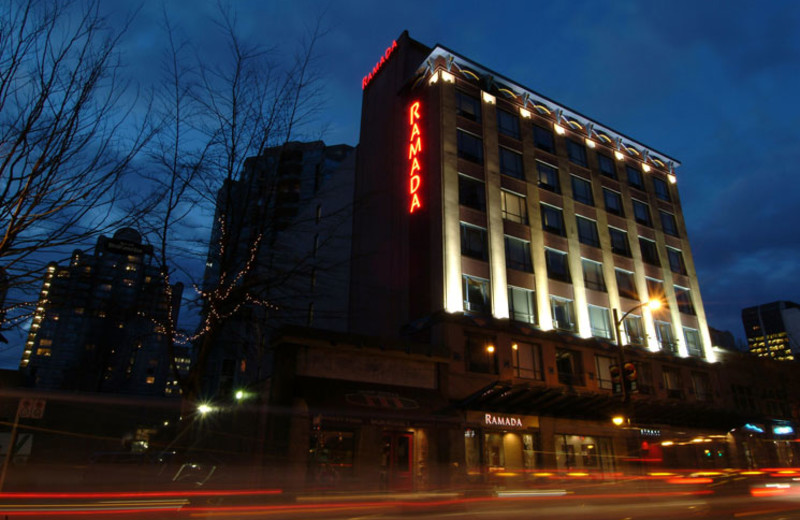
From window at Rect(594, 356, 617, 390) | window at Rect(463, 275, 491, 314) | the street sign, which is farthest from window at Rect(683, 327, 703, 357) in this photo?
the street sign

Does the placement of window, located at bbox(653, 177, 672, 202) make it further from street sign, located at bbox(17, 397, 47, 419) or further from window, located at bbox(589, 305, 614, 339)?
street sign, located at bbox(17, 397, 47, 419)

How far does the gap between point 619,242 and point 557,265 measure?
7.48 m

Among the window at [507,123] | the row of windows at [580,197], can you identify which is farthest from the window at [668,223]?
the window at [507,123]

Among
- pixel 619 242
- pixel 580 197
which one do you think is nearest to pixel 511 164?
pixel 580 197

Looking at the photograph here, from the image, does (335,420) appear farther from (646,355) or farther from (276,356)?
(646,355)

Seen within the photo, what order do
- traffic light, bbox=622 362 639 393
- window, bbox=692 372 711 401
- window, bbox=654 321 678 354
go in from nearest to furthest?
traffic light, bbox=622 362 639 393 < window, bbox=692 372 711 401 < window, bbox=654 321 678 354

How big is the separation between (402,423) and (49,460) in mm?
24696

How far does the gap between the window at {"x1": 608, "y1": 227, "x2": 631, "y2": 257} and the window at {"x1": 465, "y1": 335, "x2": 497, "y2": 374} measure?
48.2ft

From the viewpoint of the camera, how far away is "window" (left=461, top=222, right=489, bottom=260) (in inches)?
1035

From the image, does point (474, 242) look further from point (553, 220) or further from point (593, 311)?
point (593, 311)

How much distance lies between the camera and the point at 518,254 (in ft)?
92.4

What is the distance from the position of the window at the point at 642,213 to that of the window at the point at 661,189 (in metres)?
2.87

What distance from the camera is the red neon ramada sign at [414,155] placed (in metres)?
27.7

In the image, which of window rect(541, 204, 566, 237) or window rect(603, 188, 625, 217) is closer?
window rect(541, 204, 566, 237)
